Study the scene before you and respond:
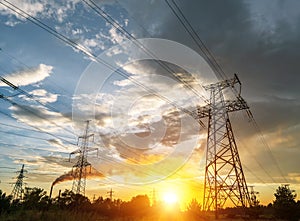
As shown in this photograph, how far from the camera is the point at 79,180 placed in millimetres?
42094

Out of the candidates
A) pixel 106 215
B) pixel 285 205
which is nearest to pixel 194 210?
pixel 106 215

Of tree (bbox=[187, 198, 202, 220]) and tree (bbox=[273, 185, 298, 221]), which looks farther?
tree (bbox=[273, 185, 298, 221])

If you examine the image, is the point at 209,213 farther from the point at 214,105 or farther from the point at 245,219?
the point at 214,105

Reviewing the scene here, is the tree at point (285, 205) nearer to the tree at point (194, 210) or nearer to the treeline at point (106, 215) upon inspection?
the treeline at point (106, 215)

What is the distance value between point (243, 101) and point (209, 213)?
10426mm

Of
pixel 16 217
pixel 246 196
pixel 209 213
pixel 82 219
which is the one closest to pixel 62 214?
pixel 82 219

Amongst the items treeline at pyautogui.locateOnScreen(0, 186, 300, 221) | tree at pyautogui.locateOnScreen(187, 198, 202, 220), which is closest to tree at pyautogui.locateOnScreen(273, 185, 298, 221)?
treeline at pyautogui.locateOnScreen(0, 186, 300, 221)

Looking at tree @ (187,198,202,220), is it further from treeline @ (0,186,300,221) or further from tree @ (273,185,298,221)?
tree @ (273,185,298,221)

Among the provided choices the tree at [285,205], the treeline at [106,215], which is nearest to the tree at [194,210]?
the treeline at [106,215]

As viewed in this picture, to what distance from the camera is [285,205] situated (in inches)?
1510

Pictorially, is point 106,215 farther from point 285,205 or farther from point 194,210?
point 285,205

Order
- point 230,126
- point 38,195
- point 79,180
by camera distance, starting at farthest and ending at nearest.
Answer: point 38,195 < point 79,180 < point 230,126

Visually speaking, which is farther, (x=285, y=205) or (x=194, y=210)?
(x=285, y=205)

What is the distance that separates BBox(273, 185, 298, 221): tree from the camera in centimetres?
3691
